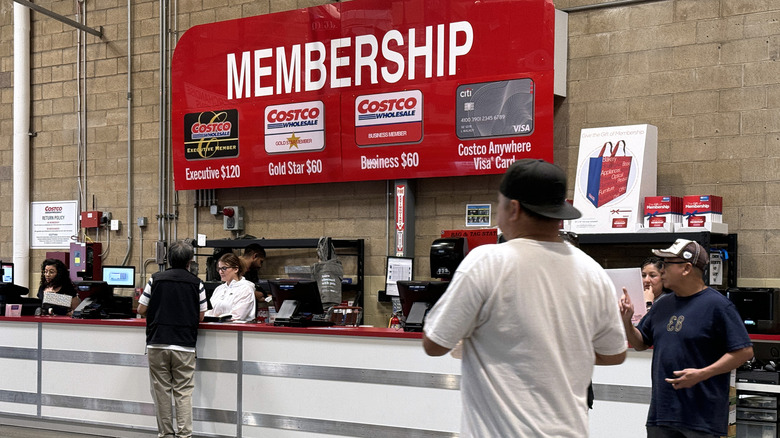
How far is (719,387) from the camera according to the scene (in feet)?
10.8

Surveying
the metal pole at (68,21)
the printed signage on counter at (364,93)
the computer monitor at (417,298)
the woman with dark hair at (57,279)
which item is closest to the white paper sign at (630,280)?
the computer monitor at (417,298)

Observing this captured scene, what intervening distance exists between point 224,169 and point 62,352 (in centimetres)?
258

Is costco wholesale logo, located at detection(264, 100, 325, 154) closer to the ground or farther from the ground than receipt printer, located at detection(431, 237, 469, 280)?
farther from the ground

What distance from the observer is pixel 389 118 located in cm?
787

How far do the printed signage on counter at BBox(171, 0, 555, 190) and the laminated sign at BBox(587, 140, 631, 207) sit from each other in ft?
1.72

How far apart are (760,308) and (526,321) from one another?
4246 millimetres

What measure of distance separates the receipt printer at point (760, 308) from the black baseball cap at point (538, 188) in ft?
13.5

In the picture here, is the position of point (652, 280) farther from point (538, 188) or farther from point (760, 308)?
point (538, 188)

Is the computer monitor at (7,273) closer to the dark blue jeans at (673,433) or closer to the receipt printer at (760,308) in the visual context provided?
the receipt printer at (760,308)

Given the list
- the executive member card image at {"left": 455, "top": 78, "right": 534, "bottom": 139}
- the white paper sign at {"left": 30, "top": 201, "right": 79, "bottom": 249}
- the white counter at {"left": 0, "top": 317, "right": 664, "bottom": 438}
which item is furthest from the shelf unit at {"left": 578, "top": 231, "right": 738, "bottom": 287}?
the white paper sign at {"left": 30, "top": 201, "right": 79, "bottom": 249}

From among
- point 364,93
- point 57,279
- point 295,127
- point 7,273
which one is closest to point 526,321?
point 364,93

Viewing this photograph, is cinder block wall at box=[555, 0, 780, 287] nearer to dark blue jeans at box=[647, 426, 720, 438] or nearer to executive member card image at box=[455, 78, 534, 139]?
executive member card image at box=[455, 78, 534, 139]

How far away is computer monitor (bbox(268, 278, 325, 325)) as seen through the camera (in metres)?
6.17

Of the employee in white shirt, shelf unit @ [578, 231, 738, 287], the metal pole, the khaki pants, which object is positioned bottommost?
the khaki pants
